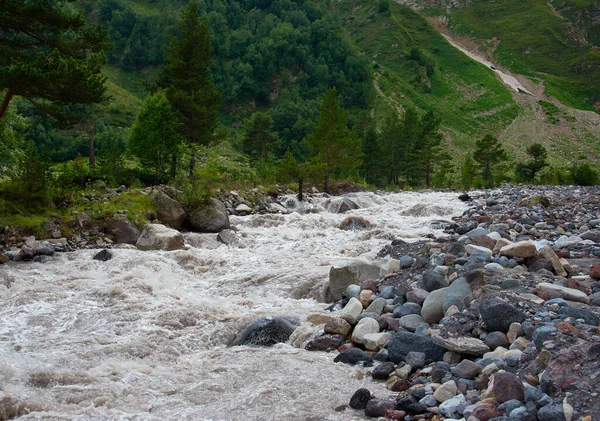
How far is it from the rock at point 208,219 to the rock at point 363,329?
504 inches

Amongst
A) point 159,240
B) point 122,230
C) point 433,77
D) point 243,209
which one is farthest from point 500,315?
point 433,77

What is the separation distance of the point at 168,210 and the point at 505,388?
1670cm

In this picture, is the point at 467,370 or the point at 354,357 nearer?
the point at 467,370

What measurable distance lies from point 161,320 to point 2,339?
2.72 meters

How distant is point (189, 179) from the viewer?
21.5m

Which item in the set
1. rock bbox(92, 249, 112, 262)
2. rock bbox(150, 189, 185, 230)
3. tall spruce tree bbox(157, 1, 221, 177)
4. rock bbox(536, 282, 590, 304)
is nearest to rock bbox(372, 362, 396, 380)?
rock bbox(536, 282, 590, 304)

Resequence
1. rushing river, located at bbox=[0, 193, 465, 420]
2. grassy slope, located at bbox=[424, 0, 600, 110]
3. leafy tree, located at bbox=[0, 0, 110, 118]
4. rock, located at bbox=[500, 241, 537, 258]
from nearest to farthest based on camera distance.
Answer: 1. rushing river, located at bbox=[0, 193, 465, 420]
2. rock, located at bbox=[500, 241, 537, 258]
3. leafy tree, located at bbox=[0, 0, 110, 118]
4. grassy slope, located at bbox=[424, 0, 600, 110]

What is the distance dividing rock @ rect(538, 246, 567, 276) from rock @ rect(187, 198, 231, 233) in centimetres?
1379

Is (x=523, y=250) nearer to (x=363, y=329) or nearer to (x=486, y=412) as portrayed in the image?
(x=363, y=329)

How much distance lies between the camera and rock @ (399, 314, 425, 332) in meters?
7.18

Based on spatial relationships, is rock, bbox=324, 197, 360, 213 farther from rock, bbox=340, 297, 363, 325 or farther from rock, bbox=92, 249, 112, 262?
rock, bbox=340, 297, 363, 325

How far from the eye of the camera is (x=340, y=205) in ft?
89.1

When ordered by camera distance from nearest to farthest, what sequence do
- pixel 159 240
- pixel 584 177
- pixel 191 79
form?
pixel 159 240, pixel 191 79, pixel 584 177

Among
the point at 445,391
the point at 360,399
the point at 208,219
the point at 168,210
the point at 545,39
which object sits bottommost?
the point at 208,219
